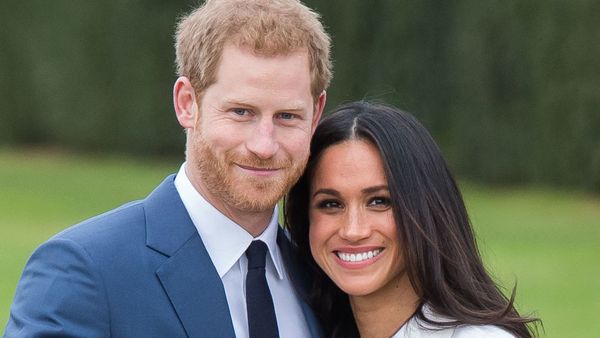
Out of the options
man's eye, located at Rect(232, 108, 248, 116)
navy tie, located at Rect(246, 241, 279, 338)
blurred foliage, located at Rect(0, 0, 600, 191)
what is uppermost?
man's eye, located at Rect(232, 108, 248, 116)

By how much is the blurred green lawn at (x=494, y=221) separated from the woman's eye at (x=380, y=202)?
16.9ft

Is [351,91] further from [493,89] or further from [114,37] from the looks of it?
[114,37]

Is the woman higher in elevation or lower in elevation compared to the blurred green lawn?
higher

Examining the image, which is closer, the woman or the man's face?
the man's face

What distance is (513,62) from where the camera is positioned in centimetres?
1563

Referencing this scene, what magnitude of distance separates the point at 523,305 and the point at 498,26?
225 inches

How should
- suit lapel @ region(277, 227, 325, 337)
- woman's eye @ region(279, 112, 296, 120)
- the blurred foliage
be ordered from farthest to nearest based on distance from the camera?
the blurred foliage < suit lapel @ region(277, 227, 325, 337) < woman's eye @ region(279, 112, 296, 120)

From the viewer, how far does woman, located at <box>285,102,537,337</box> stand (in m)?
4.17

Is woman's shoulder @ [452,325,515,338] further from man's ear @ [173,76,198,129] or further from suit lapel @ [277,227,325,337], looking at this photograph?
man's ear @ [173,76,198,129]

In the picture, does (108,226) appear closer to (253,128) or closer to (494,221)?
(253,128)

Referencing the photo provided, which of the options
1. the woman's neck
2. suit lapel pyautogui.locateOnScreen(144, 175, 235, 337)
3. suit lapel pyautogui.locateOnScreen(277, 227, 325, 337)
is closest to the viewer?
suit lapel pyautogui.locateOnScreen(144, 175, 235, 337)

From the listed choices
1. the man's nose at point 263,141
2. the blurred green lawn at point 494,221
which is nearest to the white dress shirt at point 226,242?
the man's nose at point 263,141

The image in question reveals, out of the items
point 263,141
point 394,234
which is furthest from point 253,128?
point 394,234

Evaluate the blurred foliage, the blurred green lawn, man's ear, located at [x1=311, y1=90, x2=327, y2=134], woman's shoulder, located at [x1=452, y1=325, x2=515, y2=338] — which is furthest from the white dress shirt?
the blurred foliage
